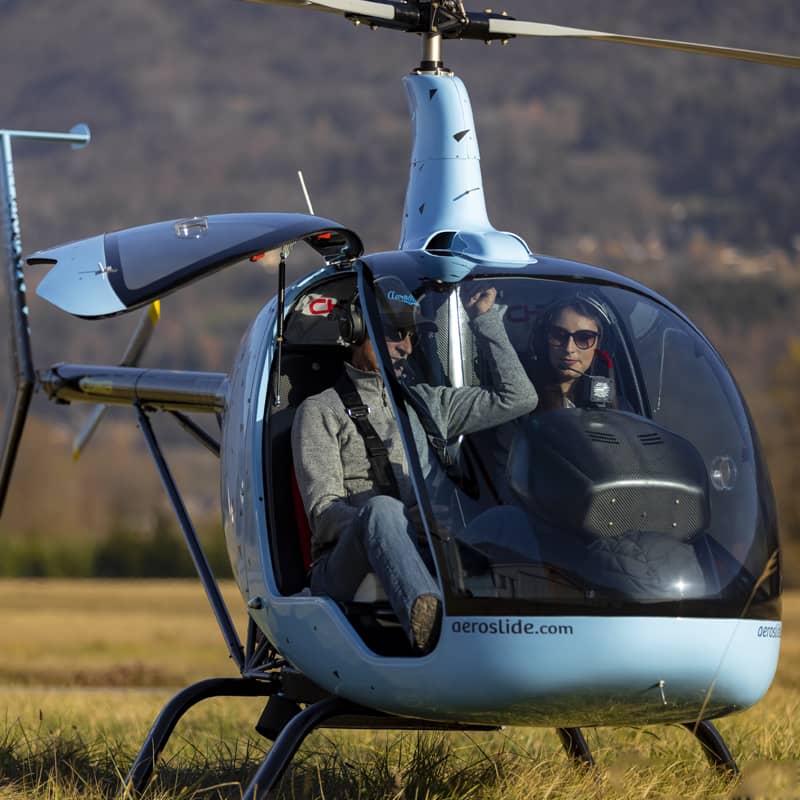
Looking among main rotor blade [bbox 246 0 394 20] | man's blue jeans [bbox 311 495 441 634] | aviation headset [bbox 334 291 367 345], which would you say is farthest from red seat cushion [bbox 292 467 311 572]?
main rotor blade [bbox 246 0 394 20]

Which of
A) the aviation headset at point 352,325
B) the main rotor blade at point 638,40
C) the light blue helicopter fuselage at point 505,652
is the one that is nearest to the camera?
the light blue helicopter fuselage at point 505,652

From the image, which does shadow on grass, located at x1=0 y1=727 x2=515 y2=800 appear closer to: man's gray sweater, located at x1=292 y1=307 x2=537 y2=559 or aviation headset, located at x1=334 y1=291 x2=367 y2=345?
man's gray sweater, located at x1=292 y1=307 x2=537 y2=559

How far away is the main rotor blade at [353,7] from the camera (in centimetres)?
607

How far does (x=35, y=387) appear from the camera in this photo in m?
8.35

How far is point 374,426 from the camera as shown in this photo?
5.74m

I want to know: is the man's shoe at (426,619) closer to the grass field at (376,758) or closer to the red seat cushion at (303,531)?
the grass field at (376,758)

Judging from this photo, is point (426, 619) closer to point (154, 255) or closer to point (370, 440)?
point (370, 440)

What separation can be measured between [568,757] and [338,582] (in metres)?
1.79

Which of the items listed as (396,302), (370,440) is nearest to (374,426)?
(370,440)

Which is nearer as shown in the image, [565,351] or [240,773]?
[565,351]

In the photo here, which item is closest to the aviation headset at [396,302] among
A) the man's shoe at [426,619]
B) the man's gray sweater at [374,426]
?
the man's gray sweater at [374,426]

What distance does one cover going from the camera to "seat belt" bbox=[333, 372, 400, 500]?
5660mm

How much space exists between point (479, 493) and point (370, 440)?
0.86 metres

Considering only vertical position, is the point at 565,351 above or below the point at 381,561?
above
